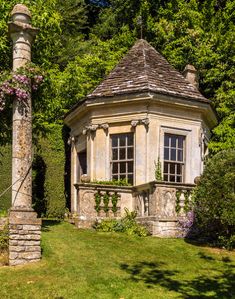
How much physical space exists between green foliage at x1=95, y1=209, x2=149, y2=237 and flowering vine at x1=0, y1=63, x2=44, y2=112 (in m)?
4.99

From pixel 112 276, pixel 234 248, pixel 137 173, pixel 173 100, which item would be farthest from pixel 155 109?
pixel 112 276

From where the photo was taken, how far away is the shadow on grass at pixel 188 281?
8422mm

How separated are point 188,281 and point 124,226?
189 inches

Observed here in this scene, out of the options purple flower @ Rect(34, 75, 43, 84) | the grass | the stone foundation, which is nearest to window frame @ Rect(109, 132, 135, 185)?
the stone foundation

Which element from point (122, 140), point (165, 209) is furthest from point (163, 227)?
point (122, 140)

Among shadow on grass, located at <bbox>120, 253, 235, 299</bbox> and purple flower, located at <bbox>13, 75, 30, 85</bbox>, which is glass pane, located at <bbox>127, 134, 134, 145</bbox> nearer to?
purple flower, located at <bbox>13, 75, 30, 85</bbox>

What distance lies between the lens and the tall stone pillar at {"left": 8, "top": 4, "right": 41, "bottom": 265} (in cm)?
962

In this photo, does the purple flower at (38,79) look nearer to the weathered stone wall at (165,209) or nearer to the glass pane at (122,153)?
the weathered stone wall at (165,209)

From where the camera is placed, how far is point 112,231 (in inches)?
538

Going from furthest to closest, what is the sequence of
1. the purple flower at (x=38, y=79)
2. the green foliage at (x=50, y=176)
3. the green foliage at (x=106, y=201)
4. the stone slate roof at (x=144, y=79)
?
the green foliage at (x=50, y=176) < the stone slate roof at (x=144, y=79) < the green foliage at (x=106, y=201) < the purple flower at (x=38, y=79)

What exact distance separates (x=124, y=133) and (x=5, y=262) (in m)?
8.12

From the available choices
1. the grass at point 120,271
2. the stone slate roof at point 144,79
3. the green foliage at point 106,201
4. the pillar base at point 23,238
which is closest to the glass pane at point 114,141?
the stone slate roof at point 144,79

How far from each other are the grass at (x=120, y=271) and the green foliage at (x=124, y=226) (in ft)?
2.55

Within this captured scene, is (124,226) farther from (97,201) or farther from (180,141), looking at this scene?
(180,141)
